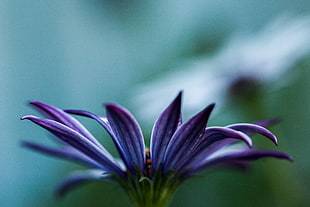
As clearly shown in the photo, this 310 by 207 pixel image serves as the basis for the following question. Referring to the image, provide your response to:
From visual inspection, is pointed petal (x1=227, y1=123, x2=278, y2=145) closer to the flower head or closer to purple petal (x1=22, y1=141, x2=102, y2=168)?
the flower head

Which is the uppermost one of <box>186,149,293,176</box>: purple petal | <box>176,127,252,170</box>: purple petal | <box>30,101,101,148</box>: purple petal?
<box>30,101,101,148</box>: purple petal

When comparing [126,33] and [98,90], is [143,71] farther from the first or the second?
[98,90]

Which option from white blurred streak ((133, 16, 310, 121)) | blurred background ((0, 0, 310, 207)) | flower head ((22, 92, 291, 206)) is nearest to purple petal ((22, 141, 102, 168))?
flower head ((22, 92, 291, 206))

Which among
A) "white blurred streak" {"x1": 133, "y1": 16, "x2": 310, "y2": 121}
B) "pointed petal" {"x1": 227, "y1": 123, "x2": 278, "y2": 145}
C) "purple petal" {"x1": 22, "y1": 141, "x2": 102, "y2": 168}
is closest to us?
"pointed petal" {"x1": 227, "y1": 123, "x2": 278, "y2": 145}

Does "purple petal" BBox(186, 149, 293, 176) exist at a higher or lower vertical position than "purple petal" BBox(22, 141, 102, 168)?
lower

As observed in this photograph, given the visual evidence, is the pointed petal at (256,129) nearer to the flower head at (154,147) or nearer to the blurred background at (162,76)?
the flower head at (154,147)

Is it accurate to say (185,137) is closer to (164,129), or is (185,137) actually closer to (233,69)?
(164,129)

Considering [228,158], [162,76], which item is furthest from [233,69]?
[228,158]

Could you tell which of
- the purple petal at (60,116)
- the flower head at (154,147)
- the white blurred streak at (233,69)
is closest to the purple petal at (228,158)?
the flower head at (154,147)
